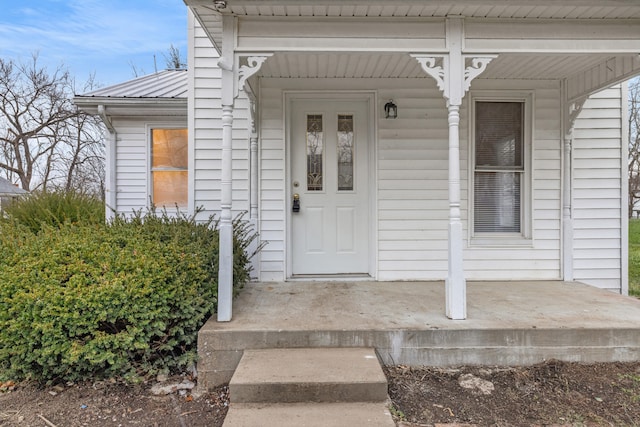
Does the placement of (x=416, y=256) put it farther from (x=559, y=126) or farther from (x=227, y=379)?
(x=227, y=379)

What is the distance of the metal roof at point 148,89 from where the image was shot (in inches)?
208

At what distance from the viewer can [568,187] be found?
4.35 meters

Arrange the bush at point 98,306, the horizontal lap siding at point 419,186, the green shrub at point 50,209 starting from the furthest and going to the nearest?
1. the green shrub at point 50,209
2. the horizontal lap siding at point 419,186
3. the bush at point 98,306

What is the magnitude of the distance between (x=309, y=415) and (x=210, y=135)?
127 inches

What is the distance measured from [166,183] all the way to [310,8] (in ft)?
11.6

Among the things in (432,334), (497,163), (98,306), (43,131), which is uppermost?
(43,131)

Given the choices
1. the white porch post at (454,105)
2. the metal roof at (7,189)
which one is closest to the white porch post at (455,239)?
the white porch post at (454,105)

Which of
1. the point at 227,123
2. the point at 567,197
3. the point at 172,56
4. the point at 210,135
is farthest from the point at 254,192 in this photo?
the point at 172,56

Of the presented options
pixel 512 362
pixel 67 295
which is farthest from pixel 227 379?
pixel 512 362

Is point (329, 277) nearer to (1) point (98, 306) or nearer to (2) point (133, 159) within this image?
(1) point (98, 306)

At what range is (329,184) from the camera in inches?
172

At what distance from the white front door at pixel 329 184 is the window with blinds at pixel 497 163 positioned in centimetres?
129

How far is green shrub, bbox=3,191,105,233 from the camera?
4.84 meters

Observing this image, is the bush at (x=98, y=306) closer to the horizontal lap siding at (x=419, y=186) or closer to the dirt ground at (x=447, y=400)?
the dirt ground at (x=447, y=400)
